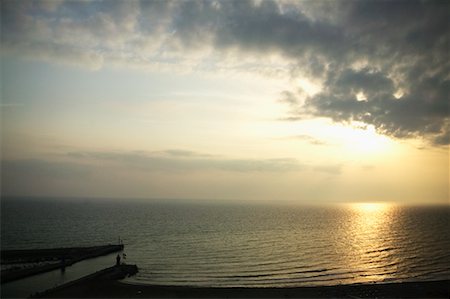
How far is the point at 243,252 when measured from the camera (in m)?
72.8

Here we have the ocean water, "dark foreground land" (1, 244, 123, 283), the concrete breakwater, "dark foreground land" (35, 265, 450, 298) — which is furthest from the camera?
the ocean water

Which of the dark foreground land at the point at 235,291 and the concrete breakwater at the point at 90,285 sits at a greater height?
the concrete breakwater at the point at 90,285

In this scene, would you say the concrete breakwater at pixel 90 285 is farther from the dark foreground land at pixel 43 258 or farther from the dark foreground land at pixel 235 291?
the dark foreground land at pixel 43 258

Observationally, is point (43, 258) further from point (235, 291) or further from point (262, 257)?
point (262, 257)

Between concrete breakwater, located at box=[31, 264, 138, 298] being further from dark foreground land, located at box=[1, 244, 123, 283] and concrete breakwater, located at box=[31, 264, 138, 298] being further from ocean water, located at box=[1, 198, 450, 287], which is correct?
dark foreground land, located at box=[1, 244, 123, 283]

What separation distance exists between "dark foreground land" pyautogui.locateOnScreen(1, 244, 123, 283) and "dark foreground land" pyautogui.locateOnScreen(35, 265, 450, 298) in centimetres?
924

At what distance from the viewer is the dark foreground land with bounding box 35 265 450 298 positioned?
40906mm

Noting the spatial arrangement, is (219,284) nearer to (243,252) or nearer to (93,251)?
(243,252)

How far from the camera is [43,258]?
60688mm

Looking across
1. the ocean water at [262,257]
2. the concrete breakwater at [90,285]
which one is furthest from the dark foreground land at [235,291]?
the ocean water at [262,257]

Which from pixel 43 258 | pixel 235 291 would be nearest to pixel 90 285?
pixel 235 291

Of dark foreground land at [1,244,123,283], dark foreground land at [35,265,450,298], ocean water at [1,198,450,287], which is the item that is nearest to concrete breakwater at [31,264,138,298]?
dark foreground land at [35,265,450,298]

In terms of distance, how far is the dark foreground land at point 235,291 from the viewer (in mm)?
40906

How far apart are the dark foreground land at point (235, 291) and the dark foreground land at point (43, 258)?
924 cm
